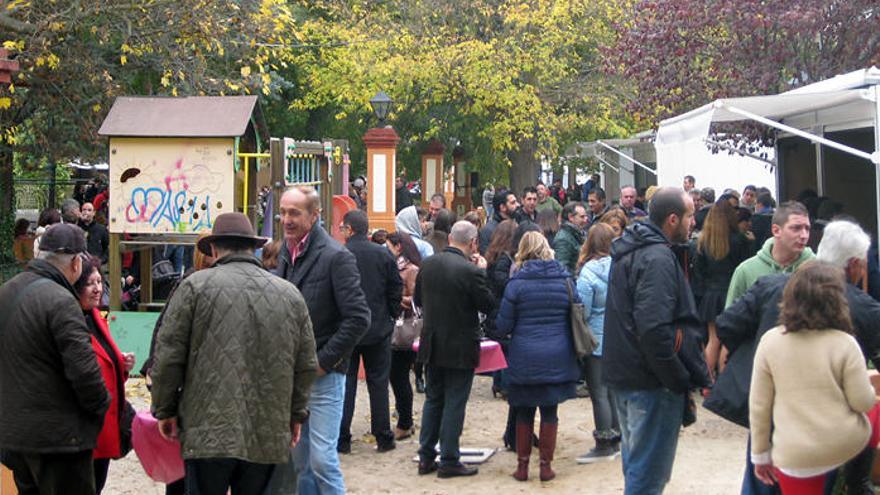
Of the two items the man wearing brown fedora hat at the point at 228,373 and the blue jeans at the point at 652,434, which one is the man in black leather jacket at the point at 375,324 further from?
the man wearing brown fedora hat at the point at 228,373

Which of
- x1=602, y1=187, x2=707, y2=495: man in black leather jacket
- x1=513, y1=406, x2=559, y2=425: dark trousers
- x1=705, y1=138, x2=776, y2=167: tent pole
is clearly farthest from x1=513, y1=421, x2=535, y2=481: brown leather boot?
x1=705, y1=138, x2=776, y2=167: tent pole

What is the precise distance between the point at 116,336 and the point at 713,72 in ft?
31.1

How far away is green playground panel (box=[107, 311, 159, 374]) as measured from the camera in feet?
37.0

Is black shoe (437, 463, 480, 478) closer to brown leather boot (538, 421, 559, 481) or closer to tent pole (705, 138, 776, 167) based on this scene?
brown leather boot (538, 421, 559, 481)

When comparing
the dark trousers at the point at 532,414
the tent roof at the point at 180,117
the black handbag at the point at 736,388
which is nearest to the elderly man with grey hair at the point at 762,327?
the black handbag at the point at 736,388

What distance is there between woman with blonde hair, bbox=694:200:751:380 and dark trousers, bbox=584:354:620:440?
4.90 feet

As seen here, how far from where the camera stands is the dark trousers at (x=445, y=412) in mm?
8453

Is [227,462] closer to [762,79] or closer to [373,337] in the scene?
[373,337]

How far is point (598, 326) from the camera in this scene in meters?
8.97

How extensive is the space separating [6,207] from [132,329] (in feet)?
46.4

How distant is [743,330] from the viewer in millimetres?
5824

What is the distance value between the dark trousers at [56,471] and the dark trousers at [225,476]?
677 millimetres

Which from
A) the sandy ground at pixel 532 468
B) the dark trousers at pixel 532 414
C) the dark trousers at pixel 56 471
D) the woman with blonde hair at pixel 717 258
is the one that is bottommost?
the sandy ground at pixel 532 468

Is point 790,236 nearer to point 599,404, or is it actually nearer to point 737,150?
point 599,404
